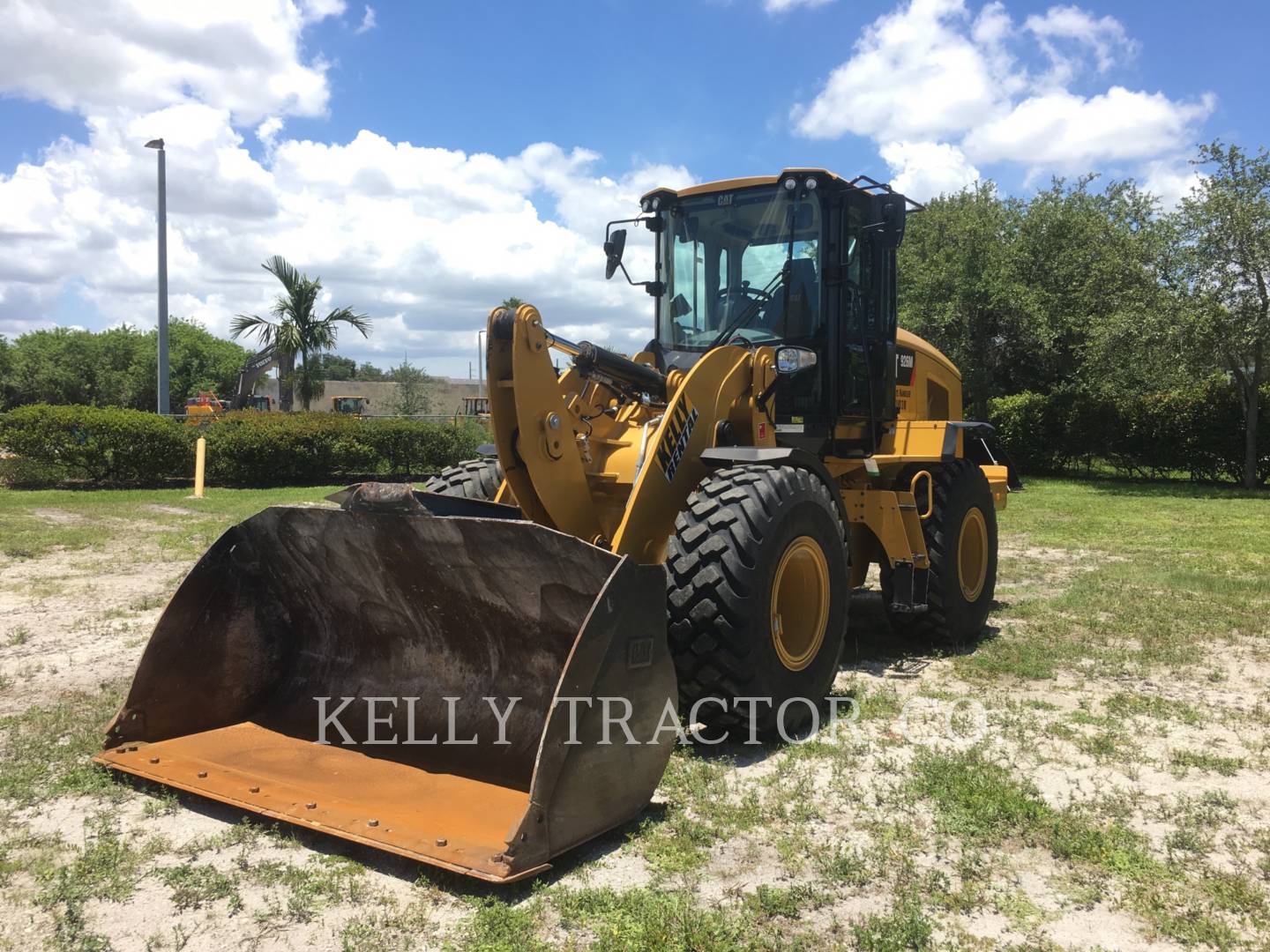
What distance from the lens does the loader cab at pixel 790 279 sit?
6258mm

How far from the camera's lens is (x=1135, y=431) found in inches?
938

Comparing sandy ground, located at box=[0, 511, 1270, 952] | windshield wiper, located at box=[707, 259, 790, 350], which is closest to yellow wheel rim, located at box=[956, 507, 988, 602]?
sandy ground, located at box=[0, 511, 1270, 952]

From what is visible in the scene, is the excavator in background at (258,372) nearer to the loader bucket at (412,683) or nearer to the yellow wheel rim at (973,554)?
the yellow wheel rim at (973,554)

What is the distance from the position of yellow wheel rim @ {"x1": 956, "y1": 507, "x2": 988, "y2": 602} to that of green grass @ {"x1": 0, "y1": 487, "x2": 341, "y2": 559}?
7764 millimetres

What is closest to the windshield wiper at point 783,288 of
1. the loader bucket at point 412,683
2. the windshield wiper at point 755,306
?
the windshield wiper at point 755,306

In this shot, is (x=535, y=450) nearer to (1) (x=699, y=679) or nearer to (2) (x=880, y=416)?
(1) (x=699, y=679)

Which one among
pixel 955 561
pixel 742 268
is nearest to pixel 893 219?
pixel 742 268

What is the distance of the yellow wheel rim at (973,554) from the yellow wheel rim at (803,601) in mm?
2361

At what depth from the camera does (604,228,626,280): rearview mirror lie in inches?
262

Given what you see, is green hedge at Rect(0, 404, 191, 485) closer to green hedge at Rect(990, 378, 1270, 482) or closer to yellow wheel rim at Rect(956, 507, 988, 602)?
yellow wheel rim at Rect(956, 507, 988, 602)

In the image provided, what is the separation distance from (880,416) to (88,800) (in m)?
5.24

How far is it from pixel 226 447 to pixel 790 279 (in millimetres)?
16818

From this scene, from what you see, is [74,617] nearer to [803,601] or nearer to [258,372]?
[803,601]

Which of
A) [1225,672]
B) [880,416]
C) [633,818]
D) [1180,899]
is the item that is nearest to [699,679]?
[633,818]
